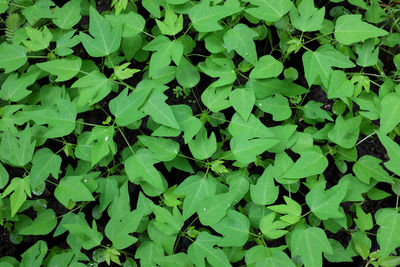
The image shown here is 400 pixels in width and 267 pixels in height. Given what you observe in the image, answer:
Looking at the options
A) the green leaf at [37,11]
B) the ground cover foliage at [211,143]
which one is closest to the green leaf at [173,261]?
the ground cover foliage at [211,143]

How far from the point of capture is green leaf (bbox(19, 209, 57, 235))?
6.17ft

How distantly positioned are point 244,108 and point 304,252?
2.60 feet

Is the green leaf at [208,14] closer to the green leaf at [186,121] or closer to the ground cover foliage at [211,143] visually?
the ground cover foliage at [211,143]

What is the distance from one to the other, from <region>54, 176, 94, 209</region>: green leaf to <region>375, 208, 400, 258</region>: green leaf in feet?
5.11

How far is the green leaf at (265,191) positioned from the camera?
1.67 meters

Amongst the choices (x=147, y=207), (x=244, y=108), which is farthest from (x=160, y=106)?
(x=147, y=207)

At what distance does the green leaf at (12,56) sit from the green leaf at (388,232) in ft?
7.37

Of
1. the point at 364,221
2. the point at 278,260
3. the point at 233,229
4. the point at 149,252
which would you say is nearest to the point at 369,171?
the point at 364,221

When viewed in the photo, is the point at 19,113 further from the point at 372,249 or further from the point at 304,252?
the point at 372,249

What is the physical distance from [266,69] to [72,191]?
4.23 ft

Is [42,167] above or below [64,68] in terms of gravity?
below

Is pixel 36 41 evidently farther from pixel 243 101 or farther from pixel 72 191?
pixel 243 101

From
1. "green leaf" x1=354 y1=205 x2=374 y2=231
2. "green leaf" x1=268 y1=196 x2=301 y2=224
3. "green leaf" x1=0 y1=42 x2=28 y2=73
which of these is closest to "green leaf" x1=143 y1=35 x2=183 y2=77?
"green leaf" x1=0 y1=42 x2=28 y2=73

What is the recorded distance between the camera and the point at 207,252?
1.62 meters
